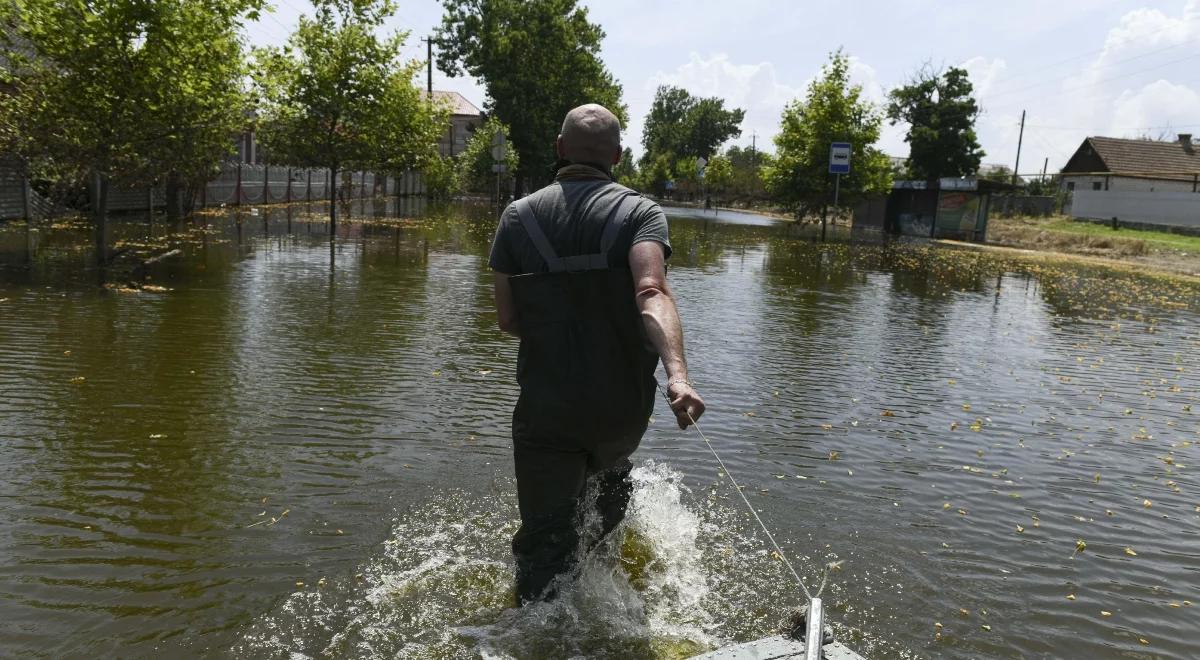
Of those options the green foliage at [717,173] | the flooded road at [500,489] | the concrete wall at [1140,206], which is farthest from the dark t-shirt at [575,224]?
the green foliage at [717,173]

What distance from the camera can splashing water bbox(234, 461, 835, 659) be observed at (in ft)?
10.9

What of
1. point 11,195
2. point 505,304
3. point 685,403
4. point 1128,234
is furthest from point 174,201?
point 1128,234

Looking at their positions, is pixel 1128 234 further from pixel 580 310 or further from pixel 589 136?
pixel 580 310

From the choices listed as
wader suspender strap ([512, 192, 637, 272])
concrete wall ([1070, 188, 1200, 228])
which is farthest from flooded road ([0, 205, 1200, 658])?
concrete wall ([1070, 188, 1200, 228])

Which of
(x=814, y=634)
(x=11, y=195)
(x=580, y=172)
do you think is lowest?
(x=814, y=634)

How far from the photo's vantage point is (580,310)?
10.2ft

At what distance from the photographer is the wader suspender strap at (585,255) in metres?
3.04

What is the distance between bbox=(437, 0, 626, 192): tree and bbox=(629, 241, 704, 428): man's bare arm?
4711 cm

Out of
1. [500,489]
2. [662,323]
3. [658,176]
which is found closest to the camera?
[662,323]

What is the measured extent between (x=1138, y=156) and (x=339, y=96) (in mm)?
54936

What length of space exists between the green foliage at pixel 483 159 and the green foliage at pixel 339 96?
81.1ft

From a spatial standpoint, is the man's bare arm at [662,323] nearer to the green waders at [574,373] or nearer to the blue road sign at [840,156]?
the green waders at [574,373]

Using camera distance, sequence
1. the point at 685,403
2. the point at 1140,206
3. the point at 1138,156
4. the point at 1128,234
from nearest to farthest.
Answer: the point at 685,403 → the point at 1128,234 → the point at 1140,206 → the point at 1138,156

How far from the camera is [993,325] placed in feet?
40.1
